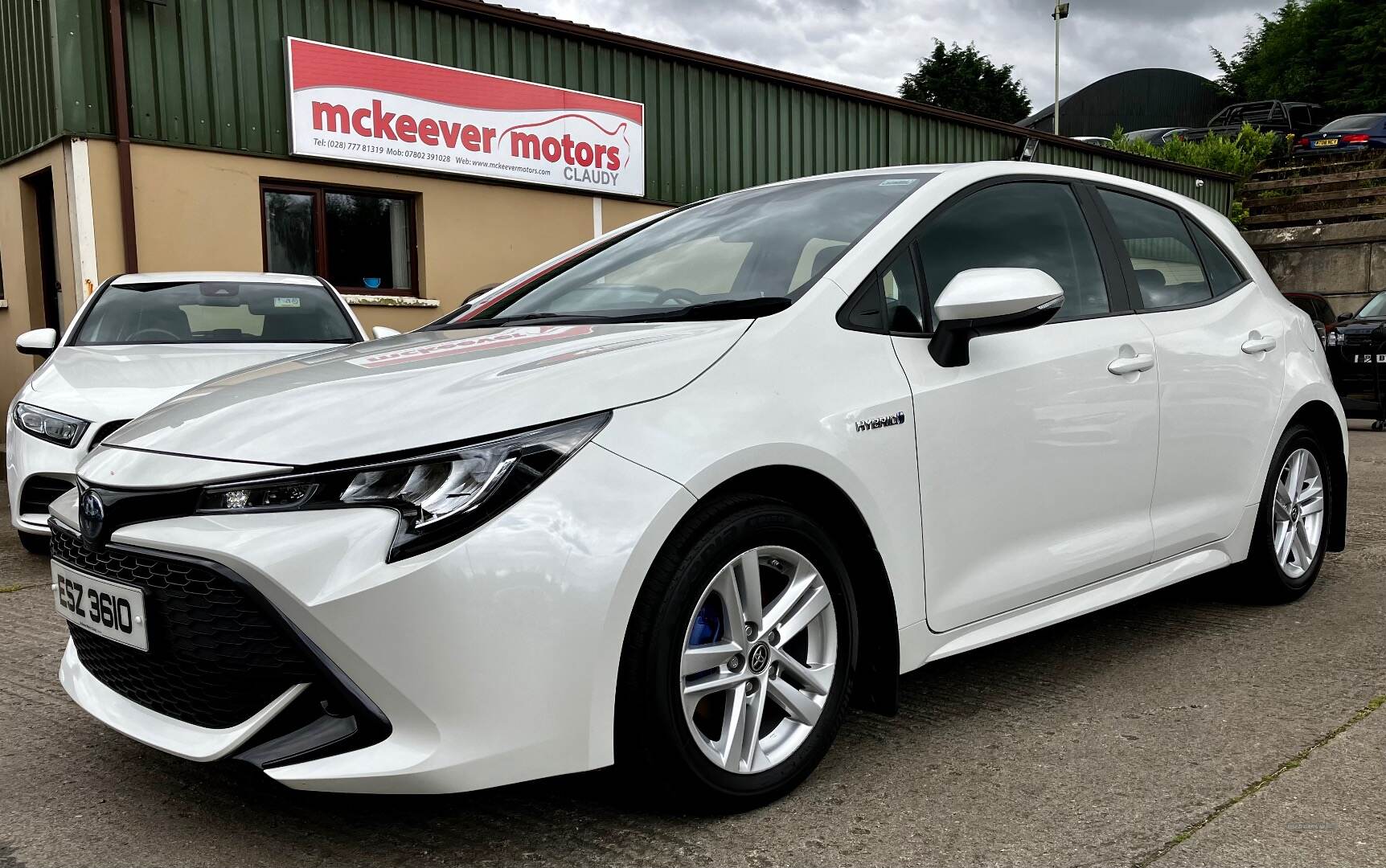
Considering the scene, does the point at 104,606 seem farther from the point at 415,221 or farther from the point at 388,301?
the point at 415,221

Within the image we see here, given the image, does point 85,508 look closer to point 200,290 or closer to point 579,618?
point 579,618

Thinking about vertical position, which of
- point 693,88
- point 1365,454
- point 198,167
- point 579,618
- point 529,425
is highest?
point 693,88

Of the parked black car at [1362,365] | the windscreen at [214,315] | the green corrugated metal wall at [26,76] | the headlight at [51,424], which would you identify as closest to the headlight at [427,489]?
the headlight at [51,424]

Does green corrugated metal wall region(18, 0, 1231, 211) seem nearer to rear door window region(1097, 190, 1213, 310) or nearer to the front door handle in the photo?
rear door window region(1097, 190, 1213, 310)

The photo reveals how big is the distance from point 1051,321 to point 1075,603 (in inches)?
31.5

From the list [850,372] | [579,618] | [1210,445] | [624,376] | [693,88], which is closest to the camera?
[579,618]

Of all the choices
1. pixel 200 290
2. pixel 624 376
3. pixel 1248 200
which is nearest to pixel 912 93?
pixel 1248 200

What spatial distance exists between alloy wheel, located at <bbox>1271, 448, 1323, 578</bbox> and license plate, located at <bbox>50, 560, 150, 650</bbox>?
3.69 meters

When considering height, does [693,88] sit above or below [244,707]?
above

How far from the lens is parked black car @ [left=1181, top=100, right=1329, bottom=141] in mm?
29734

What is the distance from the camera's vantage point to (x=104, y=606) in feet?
7.79

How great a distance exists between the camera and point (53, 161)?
9758 mm

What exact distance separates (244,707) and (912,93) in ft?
199

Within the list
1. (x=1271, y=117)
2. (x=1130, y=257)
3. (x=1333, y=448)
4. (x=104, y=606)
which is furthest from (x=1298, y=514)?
(x=1271, y=117)
